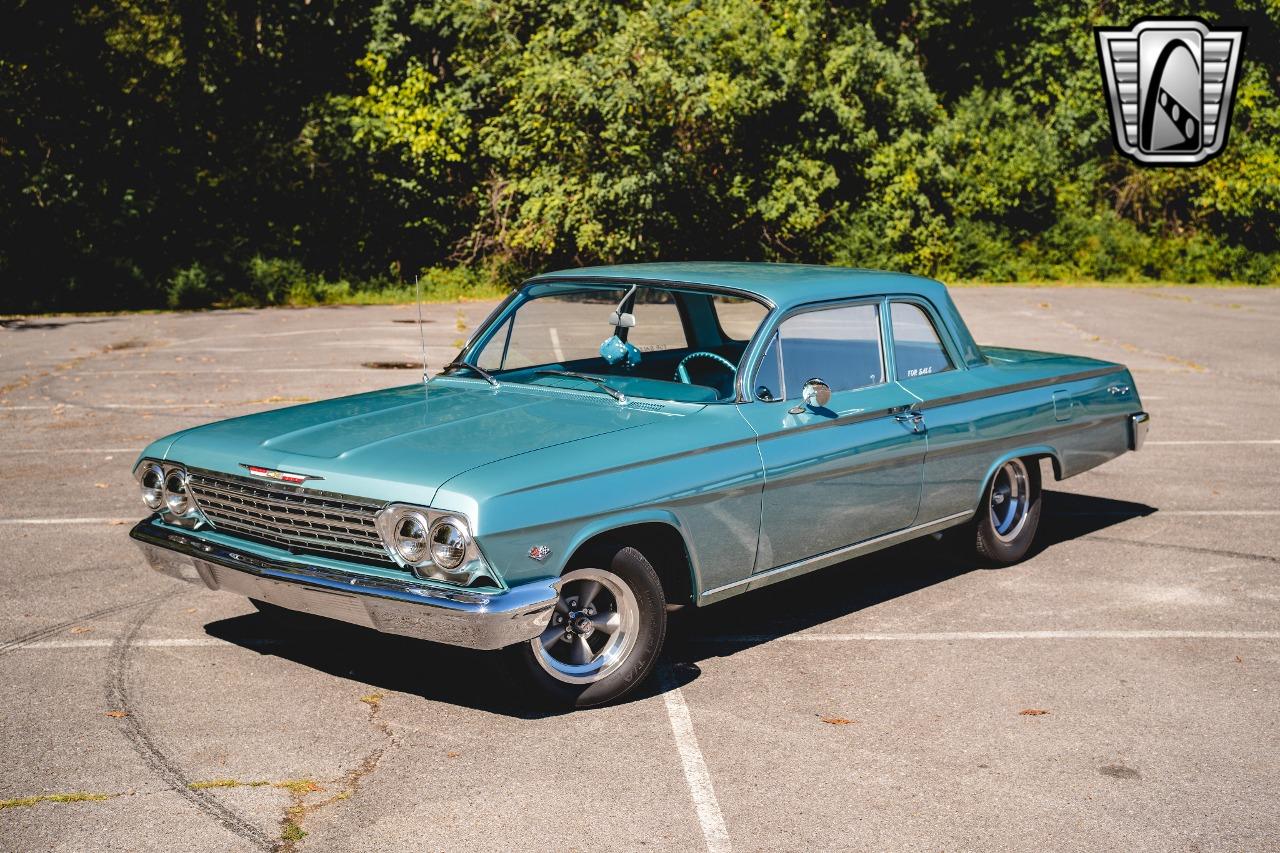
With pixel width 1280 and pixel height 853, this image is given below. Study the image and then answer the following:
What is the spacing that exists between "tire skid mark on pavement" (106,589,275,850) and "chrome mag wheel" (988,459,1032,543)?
440 centimetres

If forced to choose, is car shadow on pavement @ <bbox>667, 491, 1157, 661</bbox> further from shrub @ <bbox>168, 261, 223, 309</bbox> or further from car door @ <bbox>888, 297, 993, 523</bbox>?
shrub @ <bbox>168, 261, 223, 309</bbox>

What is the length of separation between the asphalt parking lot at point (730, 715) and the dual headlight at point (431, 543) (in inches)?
24.8

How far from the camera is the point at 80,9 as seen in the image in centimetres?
2647

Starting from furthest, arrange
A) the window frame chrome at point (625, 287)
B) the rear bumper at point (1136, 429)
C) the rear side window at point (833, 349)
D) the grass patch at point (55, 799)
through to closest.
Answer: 1. the rear bumper at point (1136, 429)
2. the rear side window at point (833, 349)
3. the window frame chrome at point (625, 287)
4. the grass patch at point (55, 799)

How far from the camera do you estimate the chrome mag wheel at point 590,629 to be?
5.23 m

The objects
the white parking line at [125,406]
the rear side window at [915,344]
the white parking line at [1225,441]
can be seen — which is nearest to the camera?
the rear side window at [915,344]

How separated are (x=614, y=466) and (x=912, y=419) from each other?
1.95m

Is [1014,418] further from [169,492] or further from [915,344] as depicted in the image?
[169,492]

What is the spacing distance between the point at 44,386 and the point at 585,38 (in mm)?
16018

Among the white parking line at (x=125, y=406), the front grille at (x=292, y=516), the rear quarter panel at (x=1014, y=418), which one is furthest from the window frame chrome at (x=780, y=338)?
the white parking line at (x=125, y=406)

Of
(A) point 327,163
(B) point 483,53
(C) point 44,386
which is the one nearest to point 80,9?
(A) point 327,163

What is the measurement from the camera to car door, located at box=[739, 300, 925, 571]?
230 inches

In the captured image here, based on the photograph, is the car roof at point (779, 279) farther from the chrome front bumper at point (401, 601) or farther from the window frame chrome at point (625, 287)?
the chrome front bumper at point (401, 601)

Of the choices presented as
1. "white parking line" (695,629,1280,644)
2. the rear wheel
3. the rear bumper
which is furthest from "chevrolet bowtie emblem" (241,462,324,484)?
the rear bumper
